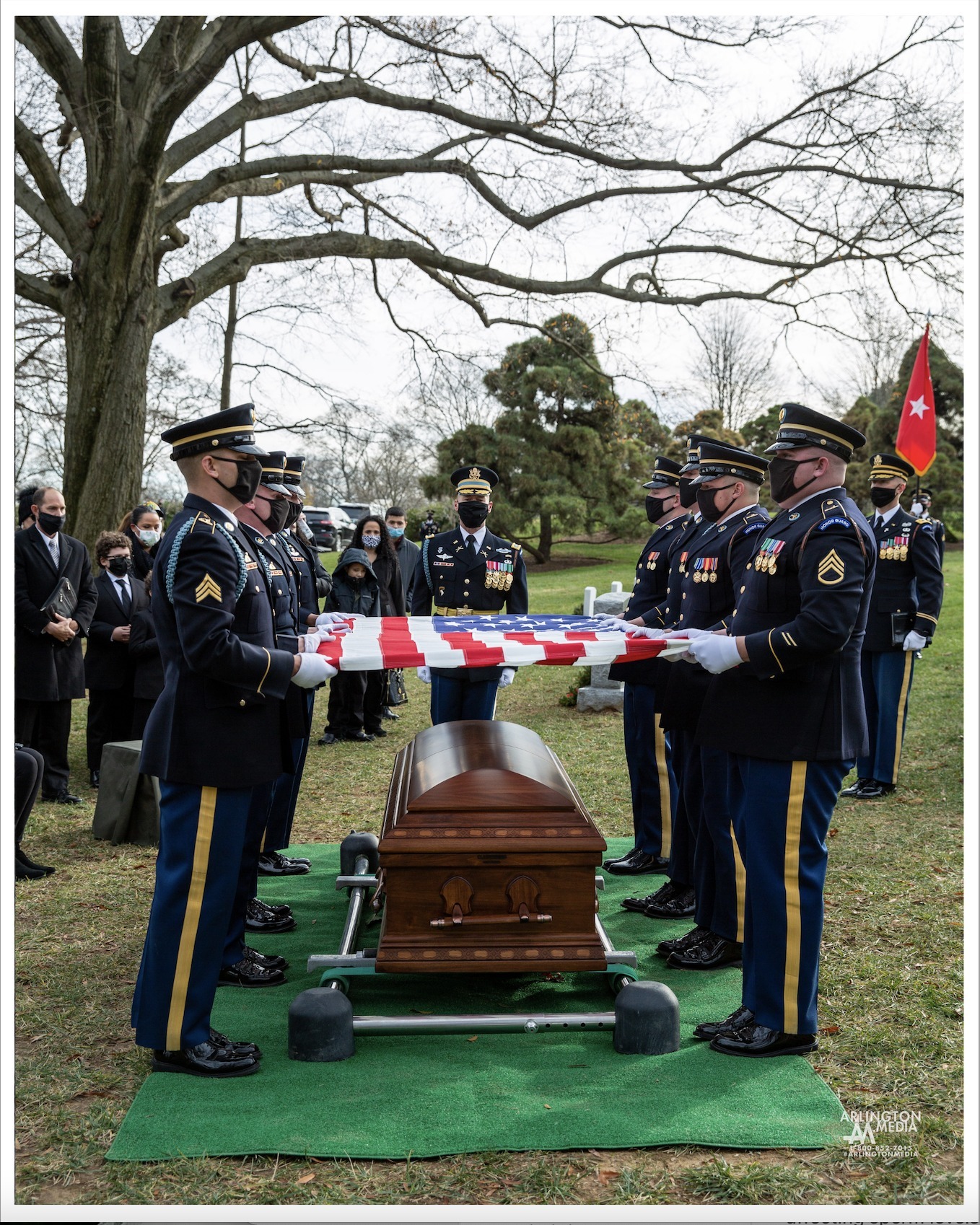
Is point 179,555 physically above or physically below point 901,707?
above

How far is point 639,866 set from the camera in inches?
224

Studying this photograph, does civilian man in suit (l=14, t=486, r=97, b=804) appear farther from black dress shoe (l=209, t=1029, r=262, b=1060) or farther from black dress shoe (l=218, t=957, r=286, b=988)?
black dress shoe (l=209, t=1029, r=262, b=1060)

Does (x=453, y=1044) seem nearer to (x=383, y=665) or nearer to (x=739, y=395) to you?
(x=383, y=665)

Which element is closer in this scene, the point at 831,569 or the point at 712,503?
the point at 831,569

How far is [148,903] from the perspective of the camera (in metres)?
5.03

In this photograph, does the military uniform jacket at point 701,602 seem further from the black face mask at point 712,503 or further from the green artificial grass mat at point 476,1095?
the green artificial grass mat at point 476,1095

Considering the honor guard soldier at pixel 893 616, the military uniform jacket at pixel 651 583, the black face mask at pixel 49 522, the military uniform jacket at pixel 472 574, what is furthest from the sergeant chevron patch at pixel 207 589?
the honor guard soldier at pixel 893 616

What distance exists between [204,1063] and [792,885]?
1.97 m

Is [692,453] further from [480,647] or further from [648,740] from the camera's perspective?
[480,647]

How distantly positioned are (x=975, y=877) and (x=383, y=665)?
196 cm

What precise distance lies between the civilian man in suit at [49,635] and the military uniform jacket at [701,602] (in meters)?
4.11

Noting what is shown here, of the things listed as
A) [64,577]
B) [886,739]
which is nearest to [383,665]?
[64,577]

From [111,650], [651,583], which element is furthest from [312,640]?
[111,650]

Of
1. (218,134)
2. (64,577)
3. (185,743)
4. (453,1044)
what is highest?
(218,134)
